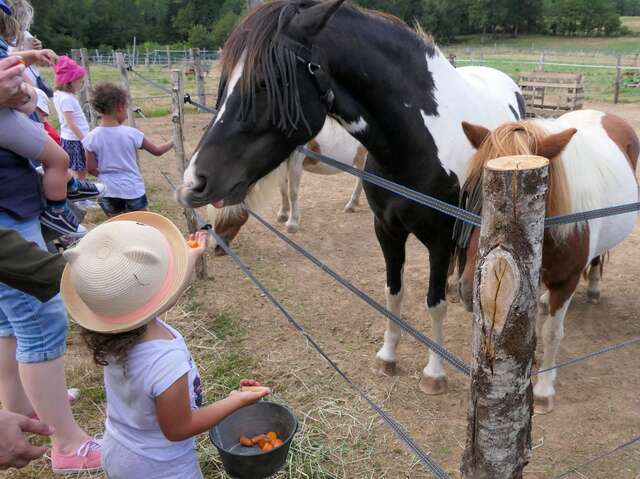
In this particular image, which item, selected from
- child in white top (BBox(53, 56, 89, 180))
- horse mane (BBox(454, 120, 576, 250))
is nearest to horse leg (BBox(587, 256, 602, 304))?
horse mane (BBox(454, 120, 576, 250))

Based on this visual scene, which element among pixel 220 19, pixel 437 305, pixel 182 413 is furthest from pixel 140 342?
pixel 220 19

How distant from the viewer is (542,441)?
2.69m

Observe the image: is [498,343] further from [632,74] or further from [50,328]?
[632,74]

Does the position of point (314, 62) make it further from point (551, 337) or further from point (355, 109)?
point (551, 337)

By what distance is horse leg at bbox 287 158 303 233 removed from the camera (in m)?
5.80

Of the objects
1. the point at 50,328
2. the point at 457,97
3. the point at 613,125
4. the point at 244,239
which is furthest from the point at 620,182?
the point at 244,239

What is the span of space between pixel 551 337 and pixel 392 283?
3.12 feet

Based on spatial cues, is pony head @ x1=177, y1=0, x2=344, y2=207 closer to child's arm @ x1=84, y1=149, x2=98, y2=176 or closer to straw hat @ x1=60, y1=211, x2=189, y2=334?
straw hat @ x1=60, y1=211, x2=189, y2=334

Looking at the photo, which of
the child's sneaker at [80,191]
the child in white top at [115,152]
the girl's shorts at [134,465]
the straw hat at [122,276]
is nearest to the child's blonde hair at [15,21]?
the child's sneaker at [80,191]

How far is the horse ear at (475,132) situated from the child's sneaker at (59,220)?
1.78 meters

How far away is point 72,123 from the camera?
5281 millimetres

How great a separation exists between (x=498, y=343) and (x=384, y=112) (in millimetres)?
1427

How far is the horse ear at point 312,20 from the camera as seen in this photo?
1976 millimetres

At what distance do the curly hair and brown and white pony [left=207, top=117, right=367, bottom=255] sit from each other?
3.26m
